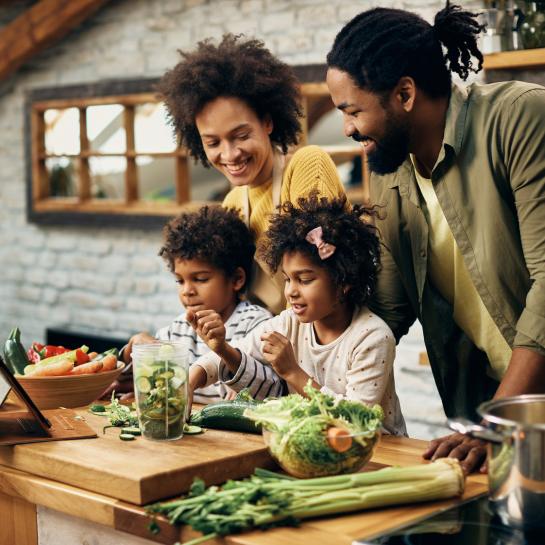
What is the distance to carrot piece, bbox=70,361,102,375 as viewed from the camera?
8.03 ft

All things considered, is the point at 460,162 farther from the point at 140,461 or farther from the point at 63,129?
the point at 63,129

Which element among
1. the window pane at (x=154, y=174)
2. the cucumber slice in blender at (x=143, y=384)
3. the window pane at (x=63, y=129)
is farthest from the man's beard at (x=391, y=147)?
the window pane at (x=154, y=174)

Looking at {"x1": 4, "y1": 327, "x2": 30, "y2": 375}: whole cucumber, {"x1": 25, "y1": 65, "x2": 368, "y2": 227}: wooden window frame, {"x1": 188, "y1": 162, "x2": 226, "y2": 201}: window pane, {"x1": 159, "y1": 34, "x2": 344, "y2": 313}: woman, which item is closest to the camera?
{"x1": 4, "y1": 327, "x2": 30, "y2": 375}: whole cucumber

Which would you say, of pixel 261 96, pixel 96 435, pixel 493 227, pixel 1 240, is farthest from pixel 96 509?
pixel 1 240

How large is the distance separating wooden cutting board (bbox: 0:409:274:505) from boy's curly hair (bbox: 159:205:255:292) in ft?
2.78

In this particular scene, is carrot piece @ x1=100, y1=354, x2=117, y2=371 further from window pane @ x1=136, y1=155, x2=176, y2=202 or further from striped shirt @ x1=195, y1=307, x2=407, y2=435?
window pane @ x1=136, y1=155, x2=176, y2=202

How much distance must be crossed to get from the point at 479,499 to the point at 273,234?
95cm

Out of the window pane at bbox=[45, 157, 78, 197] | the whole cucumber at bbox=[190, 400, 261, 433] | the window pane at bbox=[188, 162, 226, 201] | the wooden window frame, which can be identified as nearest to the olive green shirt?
the whole cucumber at bbox=[190, 400, 261, 433]

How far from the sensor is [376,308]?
2514 millimetres

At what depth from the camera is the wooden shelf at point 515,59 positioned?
155 inches

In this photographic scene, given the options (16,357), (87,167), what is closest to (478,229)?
(16,357)

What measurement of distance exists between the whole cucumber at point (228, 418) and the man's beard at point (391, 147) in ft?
2.09

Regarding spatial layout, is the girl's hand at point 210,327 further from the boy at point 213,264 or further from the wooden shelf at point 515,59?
the wooden shelf at point 515,59

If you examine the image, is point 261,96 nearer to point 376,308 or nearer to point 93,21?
point 376,308
